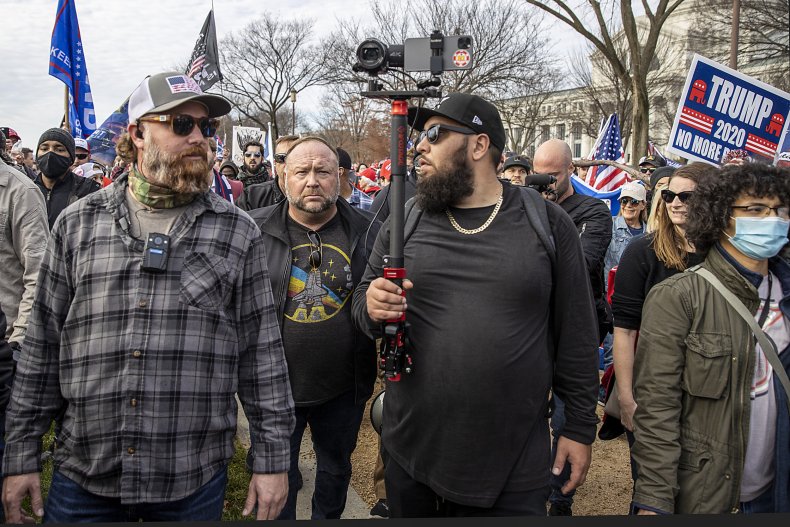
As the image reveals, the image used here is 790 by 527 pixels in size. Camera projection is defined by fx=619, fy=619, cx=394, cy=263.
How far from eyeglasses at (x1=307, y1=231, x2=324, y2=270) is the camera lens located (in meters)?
1.25

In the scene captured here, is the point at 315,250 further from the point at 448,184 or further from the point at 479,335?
the point at 479,335

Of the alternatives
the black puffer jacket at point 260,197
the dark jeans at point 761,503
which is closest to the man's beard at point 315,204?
the black puffer jacket at point 260,197

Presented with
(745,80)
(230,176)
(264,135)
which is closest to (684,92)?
(745,80)

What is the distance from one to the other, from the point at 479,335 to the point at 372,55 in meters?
1.12

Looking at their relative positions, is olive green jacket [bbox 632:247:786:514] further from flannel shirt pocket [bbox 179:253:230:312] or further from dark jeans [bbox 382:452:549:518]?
Answer: flannel shirt pocket [bbox 179:253:230:312]

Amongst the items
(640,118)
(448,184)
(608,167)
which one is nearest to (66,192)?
(448,184)

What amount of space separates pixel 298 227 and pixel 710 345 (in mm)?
2117

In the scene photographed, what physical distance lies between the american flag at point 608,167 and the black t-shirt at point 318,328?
7.31 m

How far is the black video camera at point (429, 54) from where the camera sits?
2184mm

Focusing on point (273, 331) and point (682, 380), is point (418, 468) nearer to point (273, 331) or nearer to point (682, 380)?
point (273, 331)

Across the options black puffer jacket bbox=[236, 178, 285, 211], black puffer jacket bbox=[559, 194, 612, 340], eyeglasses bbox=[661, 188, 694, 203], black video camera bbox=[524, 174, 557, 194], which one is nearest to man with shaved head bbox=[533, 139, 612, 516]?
black puffer jacket bbox=[559, 194, 612, 340]

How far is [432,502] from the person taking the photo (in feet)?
8.31

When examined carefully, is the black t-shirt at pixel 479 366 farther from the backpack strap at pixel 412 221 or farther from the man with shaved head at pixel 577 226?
the man with shaved head at pixel 577 226

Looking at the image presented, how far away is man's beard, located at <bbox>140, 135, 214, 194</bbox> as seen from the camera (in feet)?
7.24
